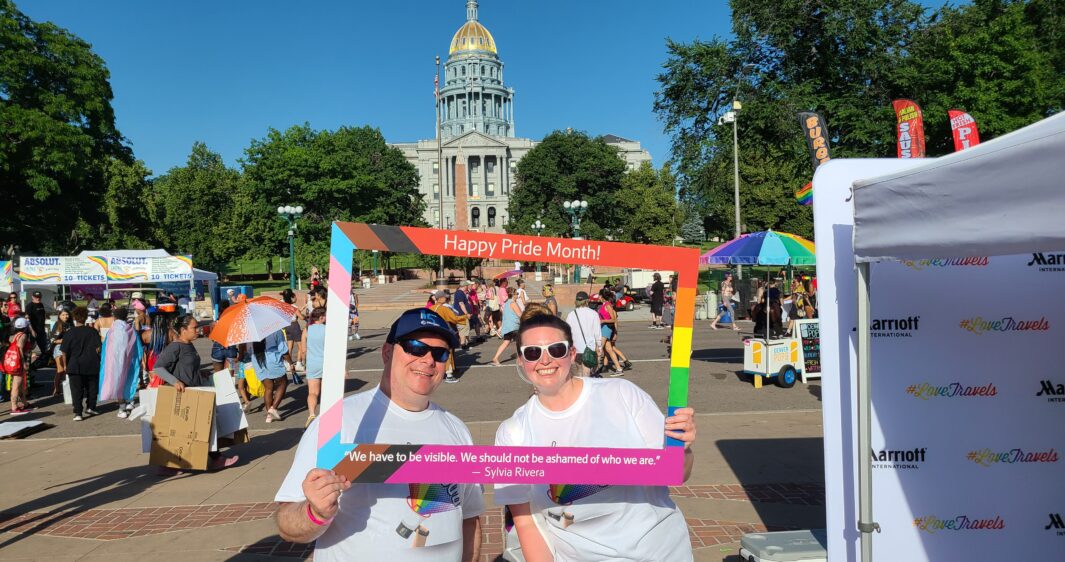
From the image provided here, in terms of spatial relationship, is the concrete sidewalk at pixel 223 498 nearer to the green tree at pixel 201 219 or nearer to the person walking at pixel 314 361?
the person walking at pixel 314 361

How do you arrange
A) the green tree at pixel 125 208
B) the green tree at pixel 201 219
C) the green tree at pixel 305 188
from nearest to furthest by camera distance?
the green tree at pixel 125 208 → the green tree at pixel 305 188 → the green tree at pixel 201 219

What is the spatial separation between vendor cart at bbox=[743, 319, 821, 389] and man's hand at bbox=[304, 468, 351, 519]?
1086 centimetres

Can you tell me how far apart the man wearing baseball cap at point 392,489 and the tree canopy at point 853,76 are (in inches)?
1038

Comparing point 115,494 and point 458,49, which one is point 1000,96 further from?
point 458,49

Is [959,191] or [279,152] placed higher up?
[279,152]

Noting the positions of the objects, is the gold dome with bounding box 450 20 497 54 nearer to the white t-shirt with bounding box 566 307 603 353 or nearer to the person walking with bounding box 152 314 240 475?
the white t-shirt with bounding box 566 307 603 353

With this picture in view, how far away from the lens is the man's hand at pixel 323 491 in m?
2.31

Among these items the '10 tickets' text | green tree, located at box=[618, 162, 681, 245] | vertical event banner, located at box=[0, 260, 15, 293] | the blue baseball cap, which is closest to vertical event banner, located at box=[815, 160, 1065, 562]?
the '10 tickets' text

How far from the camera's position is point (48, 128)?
3381 centimetres

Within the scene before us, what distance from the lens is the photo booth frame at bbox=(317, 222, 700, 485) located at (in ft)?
8.08

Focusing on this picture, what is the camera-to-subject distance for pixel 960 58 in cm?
2734

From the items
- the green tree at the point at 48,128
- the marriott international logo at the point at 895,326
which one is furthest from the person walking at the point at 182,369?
the green tree at the point at 48,128

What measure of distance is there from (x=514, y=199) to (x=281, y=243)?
23.4m

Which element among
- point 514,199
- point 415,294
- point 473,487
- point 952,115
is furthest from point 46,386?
point 514,199
